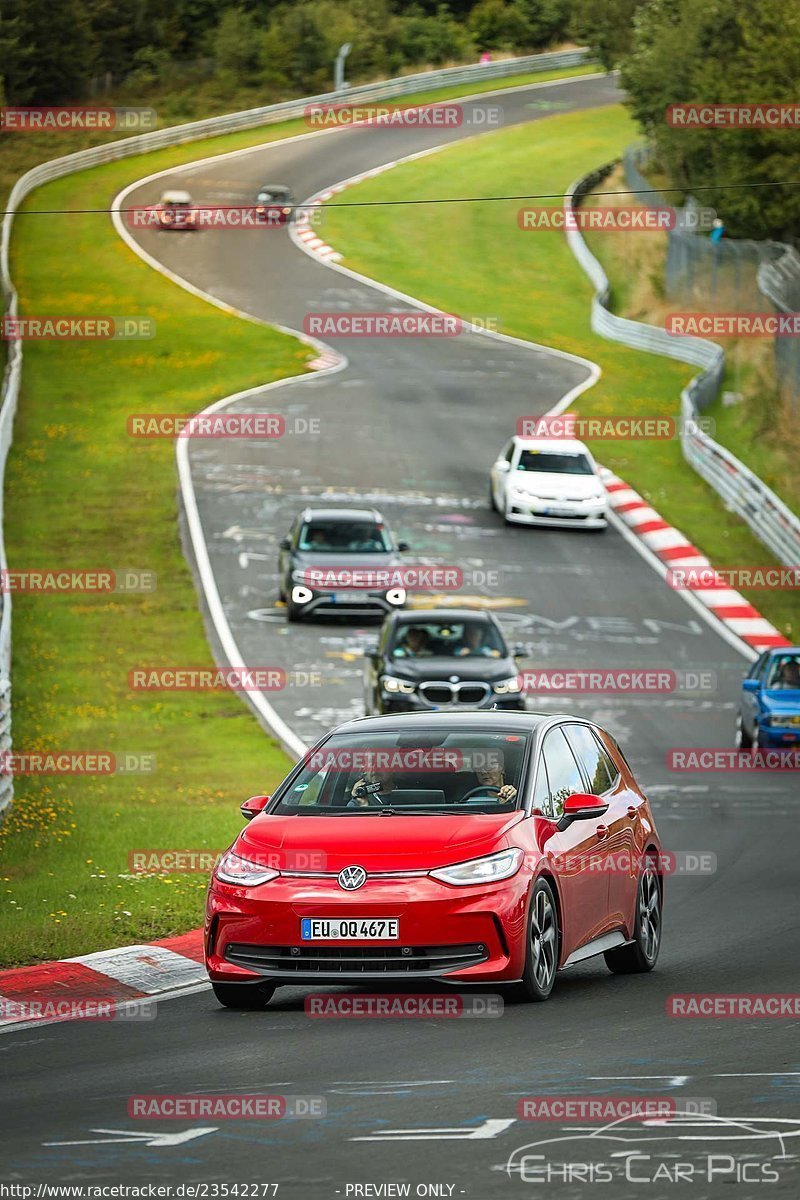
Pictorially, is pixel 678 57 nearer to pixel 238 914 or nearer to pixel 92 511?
pixel 92 511

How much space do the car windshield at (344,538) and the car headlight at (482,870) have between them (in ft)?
74.1

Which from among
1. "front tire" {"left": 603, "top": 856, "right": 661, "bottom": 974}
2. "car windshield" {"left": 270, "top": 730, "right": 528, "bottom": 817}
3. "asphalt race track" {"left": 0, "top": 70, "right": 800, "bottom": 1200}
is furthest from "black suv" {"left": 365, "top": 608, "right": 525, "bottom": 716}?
"car windshield" {"left": 270, "top": 730, "right": 528, "bottom": 817}

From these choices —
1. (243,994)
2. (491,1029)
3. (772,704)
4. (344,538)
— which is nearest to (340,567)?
(344,538)

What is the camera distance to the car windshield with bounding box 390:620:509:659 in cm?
2534

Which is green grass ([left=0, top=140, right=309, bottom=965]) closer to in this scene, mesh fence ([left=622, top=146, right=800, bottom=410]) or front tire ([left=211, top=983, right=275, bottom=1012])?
front tire ([left=211, top=983, right=275, bottom=1012])

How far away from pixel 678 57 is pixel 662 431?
22563 millimetres

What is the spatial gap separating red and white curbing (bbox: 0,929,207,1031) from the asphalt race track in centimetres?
37

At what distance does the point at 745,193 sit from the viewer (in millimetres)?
57781

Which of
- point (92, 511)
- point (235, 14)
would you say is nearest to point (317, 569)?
point (92, 511)

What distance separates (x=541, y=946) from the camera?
10.6 meters

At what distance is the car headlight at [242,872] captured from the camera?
10.5 m

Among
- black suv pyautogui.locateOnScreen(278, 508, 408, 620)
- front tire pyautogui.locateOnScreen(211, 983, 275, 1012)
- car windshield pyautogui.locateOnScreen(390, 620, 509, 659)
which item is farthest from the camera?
black suv pyautogui.locateOnScreen(278, 508, 408, 620)

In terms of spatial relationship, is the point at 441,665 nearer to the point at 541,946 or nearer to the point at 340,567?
the point at 340,567

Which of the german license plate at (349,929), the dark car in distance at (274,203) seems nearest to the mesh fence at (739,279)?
the dark car in distance at (274,203)
